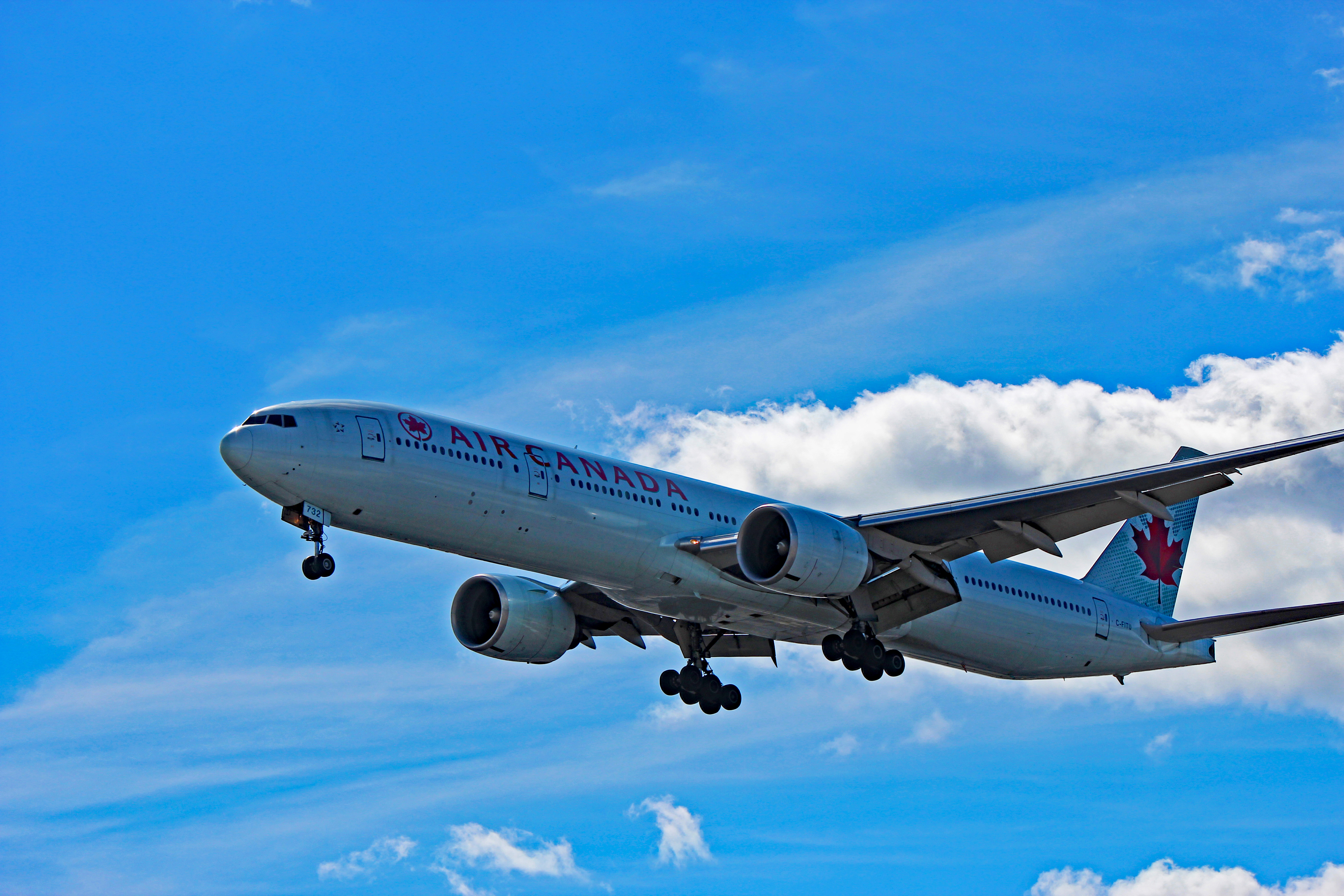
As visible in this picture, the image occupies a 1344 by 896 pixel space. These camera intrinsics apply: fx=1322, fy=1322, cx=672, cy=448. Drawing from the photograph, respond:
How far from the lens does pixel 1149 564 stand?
40.5 meters

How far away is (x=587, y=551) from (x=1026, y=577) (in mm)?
13623

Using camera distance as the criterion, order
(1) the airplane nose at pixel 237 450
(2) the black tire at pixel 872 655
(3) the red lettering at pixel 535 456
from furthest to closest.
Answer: (2) the black tire at pixel 872 655 < (3) the red lettering at pixel 535 456 < (1) the airplane nose at pixel 237 450

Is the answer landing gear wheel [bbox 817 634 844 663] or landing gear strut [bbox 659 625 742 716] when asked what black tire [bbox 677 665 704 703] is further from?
→ landing gear wheel [bbox 817 634 844 663]

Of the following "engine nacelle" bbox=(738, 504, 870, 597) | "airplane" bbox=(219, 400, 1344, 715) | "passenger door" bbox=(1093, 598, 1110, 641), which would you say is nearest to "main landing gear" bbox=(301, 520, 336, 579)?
"airplane" bbox=(219, 400, 1344, 715)

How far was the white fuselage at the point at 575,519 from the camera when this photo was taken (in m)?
25.4

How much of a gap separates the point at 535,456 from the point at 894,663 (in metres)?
A: 10.3

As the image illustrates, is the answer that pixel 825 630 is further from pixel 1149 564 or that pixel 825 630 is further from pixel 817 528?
pixel 1149 564

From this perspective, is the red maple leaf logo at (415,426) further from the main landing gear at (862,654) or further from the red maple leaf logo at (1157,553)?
the red maple leaf logo at (1157,553)

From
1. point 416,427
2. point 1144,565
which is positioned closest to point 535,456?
point 416,427

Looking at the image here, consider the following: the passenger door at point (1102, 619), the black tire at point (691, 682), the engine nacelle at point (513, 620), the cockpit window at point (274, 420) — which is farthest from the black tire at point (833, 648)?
the cockpit window at point (274, 420)

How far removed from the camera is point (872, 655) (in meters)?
30.9

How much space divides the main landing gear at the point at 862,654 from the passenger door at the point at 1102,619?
27.4 ft

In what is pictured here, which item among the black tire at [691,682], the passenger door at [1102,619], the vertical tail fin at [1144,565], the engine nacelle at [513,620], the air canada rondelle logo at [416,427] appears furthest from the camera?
the vertical tail fin at [1144,565]

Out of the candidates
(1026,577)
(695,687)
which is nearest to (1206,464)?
(1026,577)
